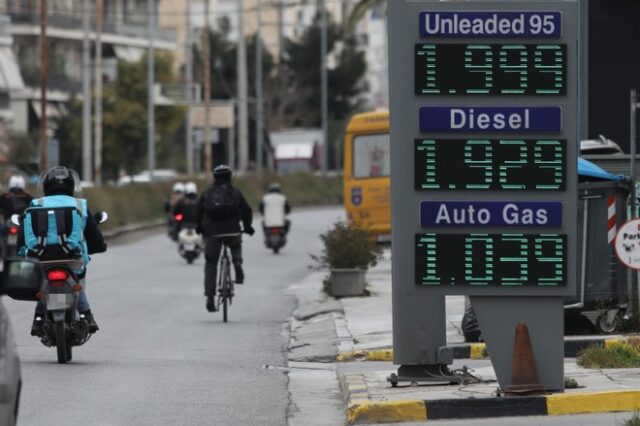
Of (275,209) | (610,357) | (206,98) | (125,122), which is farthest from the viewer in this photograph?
(125,122)

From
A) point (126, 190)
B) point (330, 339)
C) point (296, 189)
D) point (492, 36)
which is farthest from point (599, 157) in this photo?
point (296, 189)

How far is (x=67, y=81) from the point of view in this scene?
9200cm

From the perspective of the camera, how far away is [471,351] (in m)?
15.7

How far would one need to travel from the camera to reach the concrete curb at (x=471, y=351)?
15500 millimetres

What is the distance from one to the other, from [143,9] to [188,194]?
234 ft

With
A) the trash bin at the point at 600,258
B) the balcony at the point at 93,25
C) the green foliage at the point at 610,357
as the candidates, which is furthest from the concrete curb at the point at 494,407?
the balcony at the point at 93,25

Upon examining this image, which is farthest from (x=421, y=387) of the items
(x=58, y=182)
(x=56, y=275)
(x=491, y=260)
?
(x=58, y=182)

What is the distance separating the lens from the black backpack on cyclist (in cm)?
2084

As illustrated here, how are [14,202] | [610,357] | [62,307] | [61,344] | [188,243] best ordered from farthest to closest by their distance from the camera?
[188,243] → [14,202] → [61,344] → [62,307] → [610,357]

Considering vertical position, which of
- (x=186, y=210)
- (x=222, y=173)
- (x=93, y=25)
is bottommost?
(x=186, y=210)

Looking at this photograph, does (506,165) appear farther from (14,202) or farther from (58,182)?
(14,202)

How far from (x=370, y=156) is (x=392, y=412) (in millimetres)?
24327

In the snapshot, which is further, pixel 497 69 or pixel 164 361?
pixel 164 361

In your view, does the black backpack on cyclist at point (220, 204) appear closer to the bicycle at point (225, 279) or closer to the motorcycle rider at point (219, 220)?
the motorcycle rider at point (219, 220)
